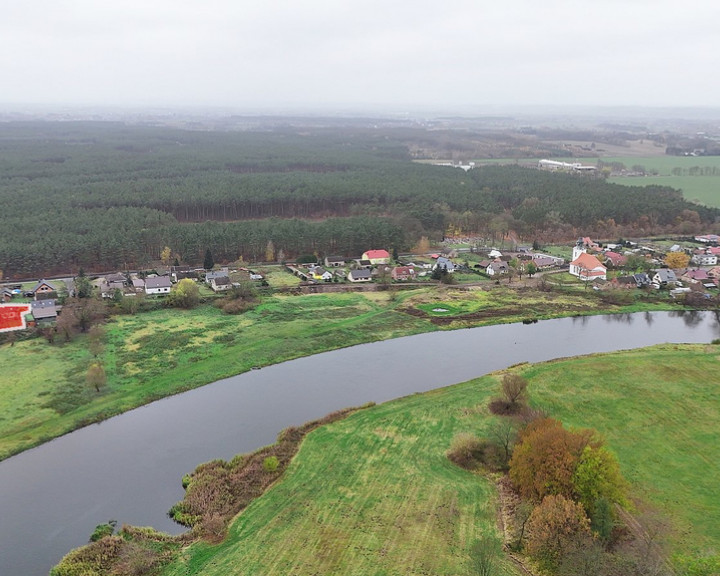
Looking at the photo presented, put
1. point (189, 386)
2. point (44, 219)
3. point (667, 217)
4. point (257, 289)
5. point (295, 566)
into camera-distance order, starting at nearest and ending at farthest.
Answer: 1. point (295, 566)
2. point (189, 386)
3. point (257, 289)
4. point (44, 219)
5. point (667, 217)

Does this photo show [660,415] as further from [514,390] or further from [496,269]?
[496,269]

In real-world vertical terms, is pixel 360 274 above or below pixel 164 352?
above

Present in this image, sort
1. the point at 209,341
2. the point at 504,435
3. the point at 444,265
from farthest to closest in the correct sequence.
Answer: the point at 444,265 → the point at 209,341 → the point at 504,435

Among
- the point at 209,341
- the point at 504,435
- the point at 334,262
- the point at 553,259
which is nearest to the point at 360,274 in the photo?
the point at 334,262

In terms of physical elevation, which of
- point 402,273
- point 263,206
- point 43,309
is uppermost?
point 263,206

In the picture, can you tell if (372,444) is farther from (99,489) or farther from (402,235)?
(402,235)

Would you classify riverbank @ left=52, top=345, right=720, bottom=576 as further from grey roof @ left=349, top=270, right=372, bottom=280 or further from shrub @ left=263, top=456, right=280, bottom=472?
grey roof @ left=349, top=270, right=372, bottom=280

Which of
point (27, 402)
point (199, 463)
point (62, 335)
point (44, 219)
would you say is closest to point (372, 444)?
point (199, 463)

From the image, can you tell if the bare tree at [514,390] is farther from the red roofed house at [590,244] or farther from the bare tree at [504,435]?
the red roofed house at [590,244]
